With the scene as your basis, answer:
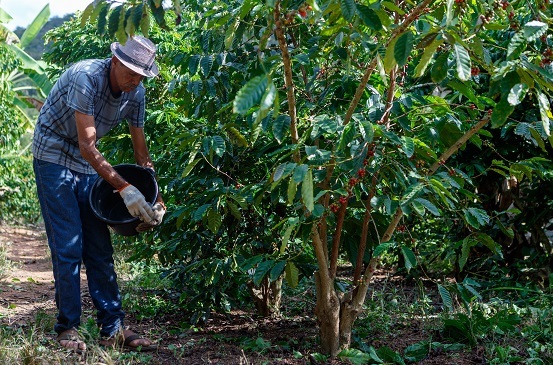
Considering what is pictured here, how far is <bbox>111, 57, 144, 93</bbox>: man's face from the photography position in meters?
3.22

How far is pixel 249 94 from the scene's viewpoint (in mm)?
1820

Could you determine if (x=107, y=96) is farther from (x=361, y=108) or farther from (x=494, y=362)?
(x=494, y=362)

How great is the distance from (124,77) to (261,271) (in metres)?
1.13

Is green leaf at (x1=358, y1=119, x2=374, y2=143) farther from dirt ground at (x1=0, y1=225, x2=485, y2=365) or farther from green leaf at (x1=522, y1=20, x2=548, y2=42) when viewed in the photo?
dirt ground at (x1=0, y1=225, x2=485, y2=365)

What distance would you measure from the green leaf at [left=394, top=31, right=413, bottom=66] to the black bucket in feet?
5.29

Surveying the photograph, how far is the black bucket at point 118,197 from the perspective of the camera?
10.9ft

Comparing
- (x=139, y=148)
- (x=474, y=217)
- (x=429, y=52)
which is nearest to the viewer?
(x=429, y=52)

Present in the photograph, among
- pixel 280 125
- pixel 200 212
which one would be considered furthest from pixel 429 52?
pixel 200 212

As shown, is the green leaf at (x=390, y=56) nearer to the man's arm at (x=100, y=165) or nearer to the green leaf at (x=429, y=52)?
the green leaf at (x=429, y=52)

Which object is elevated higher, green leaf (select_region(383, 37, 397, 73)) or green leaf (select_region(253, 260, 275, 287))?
green leaf (select_region(383, 37, 397, 73))

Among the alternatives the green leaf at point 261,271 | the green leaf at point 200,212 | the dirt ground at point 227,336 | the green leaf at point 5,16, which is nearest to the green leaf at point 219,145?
Answer: the green leaf at point 200,212

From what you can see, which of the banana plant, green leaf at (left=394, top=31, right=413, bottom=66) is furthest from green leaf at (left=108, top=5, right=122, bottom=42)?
the banana plant

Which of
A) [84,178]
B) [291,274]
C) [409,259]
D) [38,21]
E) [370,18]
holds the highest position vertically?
[38,21]

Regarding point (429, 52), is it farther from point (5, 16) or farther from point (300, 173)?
point (5, 16)
